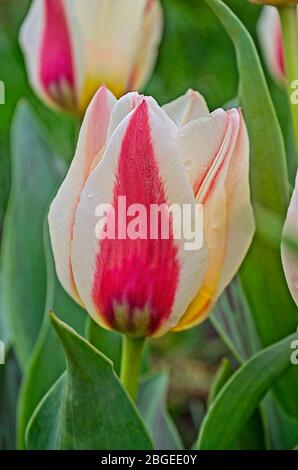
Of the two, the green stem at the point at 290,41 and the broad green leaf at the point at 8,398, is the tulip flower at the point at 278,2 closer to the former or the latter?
the green stem at the point at 290,41

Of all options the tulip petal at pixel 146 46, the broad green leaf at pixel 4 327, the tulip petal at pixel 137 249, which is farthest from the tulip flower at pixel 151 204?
the broad green leaf at pixel 4 327

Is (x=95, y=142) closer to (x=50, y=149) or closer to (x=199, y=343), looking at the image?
(x=50, y=149)

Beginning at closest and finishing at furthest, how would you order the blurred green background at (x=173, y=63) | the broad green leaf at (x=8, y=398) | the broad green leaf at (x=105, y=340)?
1. the broad green leaf at (x=105, y=340)
2. the broad green leaf at (x=8, y=398)
3. the blurred green background at (x=173, y=63)

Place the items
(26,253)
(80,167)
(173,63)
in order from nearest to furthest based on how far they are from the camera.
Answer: (80,167)
(26,253)
(173,63)

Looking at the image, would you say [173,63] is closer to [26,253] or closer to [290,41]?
[26,253]

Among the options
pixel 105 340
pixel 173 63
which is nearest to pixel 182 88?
pixel 105 340

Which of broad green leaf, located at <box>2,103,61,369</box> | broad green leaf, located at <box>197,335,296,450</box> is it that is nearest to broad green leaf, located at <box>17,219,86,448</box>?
broad green leaf, located at <box>2,103,61,369</box>
